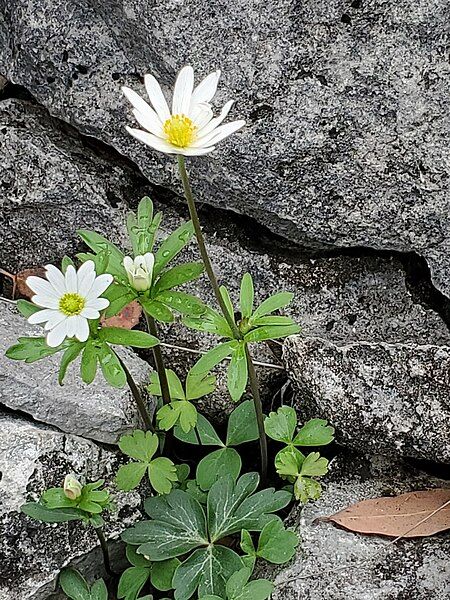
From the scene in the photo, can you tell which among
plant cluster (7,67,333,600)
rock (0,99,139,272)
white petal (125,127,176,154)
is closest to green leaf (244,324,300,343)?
plant cluster (7,67,333,600)

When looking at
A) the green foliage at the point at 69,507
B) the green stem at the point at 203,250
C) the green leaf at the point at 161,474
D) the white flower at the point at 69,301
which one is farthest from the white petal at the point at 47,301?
the green leaf at the point at 161,474

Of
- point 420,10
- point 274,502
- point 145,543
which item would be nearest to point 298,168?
point 420,10

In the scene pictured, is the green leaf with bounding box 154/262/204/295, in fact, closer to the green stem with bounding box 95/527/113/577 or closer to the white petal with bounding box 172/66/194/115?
the white petal with bounding box 172/66/194/115

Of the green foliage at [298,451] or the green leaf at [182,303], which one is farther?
the green foliage at [298,451]

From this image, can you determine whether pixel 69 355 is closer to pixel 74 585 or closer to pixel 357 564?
pixel 74 585

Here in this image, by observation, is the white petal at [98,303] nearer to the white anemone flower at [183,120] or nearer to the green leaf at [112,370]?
the green leaf at [112,370]
